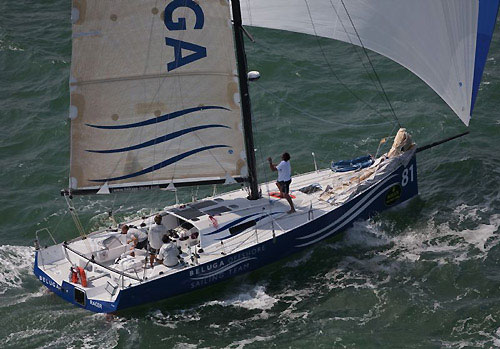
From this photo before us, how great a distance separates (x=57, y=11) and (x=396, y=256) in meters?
21.5

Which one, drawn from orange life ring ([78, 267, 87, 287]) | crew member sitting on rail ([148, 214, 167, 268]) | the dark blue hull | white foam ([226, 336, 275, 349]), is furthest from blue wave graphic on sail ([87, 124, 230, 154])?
white foam ([226, 336, 275, 349])

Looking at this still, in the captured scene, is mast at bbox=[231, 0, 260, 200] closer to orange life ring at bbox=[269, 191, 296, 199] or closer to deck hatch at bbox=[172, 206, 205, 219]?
orange life ring at bbox=[269, 191, 296, 199]

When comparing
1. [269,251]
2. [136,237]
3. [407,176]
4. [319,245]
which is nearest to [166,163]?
[136,237]

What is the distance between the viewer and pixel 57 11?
3678cm

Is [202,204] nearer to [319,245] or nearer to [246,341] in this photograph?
[319,245]

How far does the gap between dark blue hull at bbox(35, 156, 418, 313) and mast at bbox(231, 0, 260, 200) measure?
6.01ft

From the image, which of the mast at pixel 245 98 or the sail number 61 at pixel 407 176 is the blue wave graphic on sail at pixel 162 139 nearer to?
the mast at pixel 245 98

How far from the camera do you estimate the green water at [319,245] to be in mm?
18984

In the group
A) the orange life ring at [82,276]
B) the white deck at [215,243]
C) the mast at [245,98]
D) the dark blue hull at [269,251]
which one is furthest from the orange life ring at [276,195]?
the orange life ring at [82,276]

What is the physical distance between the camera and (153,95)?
20.3 m

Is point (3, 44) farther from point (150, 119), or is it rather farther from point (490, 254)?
point (490, 254)

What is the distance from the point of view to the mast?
67.1 ft

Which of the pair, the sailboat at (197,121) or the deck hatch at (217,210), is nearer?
the sailboat at (197,121)

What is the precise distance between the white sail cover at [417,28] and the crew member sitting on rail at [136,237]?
6.29 metres
